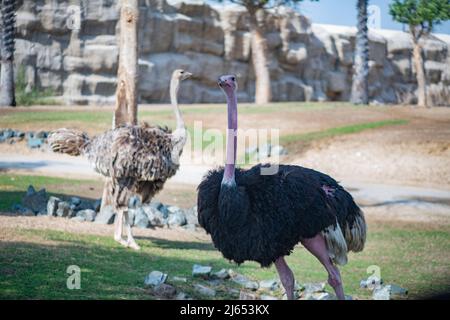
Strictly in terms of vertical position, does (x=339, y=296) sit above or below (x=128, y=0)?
below

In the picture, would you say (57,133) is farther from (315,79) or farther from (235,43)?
(315,79)

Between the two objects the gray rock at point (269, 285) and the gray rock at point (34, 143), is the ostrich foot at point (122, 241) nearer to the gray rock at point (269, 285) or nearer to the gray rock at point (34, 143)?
the gray rock at point (269, 285)

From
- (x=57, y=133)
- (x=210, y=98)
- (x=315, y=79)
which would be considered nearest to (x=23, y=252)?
(x=57, y=133)

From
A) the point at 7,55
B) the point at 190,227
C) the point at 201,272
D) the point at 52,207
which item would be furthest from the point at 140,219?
the point at 7,55

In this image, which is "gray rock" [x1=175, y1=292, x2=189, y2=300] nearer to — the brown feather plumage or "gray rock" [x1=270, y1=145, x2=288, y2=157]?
the brown feather plumage

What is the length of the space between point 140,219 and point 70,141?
67.5 inches

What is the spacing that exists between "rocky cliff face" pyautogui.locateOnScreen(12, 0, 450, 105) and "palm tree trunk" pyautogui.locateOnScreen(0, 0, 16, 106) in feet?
15.2

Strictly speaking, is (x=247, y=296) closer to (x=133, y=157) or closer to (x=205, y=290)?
(x=205, y=290)

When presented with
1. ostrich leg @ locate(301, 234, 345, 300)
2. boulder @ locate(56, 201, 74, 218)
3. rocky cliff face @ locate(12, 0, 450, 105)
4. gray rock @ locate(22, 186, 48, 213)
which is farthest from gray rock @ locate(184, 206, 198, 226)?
rocky cliff face @ locate(12, 0, 450, 105)

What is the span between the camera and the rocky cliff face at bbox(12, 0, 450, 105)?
23422mm

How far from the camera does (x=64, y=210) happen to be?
350 inches

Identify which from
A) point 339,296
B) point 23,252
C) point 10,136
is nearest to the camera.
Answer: point 339,296

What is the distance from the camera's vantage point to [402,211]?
10.7 m

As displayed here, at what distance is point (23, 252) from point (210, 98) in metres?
22.4
